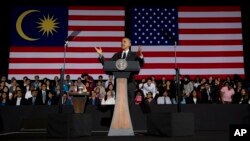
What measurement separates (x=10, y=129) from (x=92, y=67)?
12.1ft

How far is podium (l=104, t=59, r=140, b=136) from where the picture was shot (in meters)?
4.25

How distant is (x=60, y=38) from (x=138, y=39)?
2149 millimetres

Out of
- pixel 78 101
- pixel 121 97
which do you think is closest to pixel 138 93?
pixel 78 101

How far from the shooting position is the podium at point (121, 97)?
425 centimetres

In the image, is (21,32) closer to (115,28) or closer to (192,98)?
(115,28)

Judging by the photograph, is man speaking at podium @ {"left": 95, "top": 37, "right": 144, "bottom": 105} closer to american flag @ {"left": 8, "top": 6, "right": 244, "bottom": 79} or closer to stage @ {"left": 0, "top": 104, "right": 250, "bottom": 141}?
stage @ {"left": 0, "top": 104, "right": 250, "bottom": 141}

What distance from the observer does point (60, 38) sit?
30.4 feet

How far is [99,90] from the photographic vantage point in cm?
746

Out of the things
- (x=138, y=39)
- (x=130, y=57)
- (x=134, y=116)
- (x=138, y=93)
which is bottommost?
(x=134, y=116)

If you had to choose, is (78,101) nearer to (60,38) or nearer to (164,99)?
(164,99)

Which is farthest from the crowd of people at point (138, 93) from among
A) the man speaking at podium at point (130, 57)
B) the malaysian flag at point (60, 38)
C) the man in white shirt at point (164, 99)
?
the man speaking at podium at point (130, 57)

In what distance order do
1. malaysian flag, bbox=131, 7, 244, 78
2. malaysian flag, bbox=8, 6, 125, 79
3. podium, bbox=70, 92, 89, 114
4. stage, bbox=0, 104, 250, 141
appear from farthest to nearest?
malaysian flag, bbox=131, 7, 244, 78
malaysian flag, bbox=8, 6, 125, 79
stage, bbox=0, 104, 250, 141
podium, bbox=70, 92, 89, 114

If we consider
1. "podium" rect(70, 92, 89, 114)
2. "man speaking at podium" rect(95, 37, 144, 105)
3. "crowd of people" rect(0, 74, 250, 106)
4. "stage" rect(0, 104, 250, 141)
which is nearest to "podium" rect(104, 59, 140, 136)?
"man speaking at podium" rect(95, 37, 144, 105)

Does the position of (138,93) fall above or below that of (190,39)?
below
